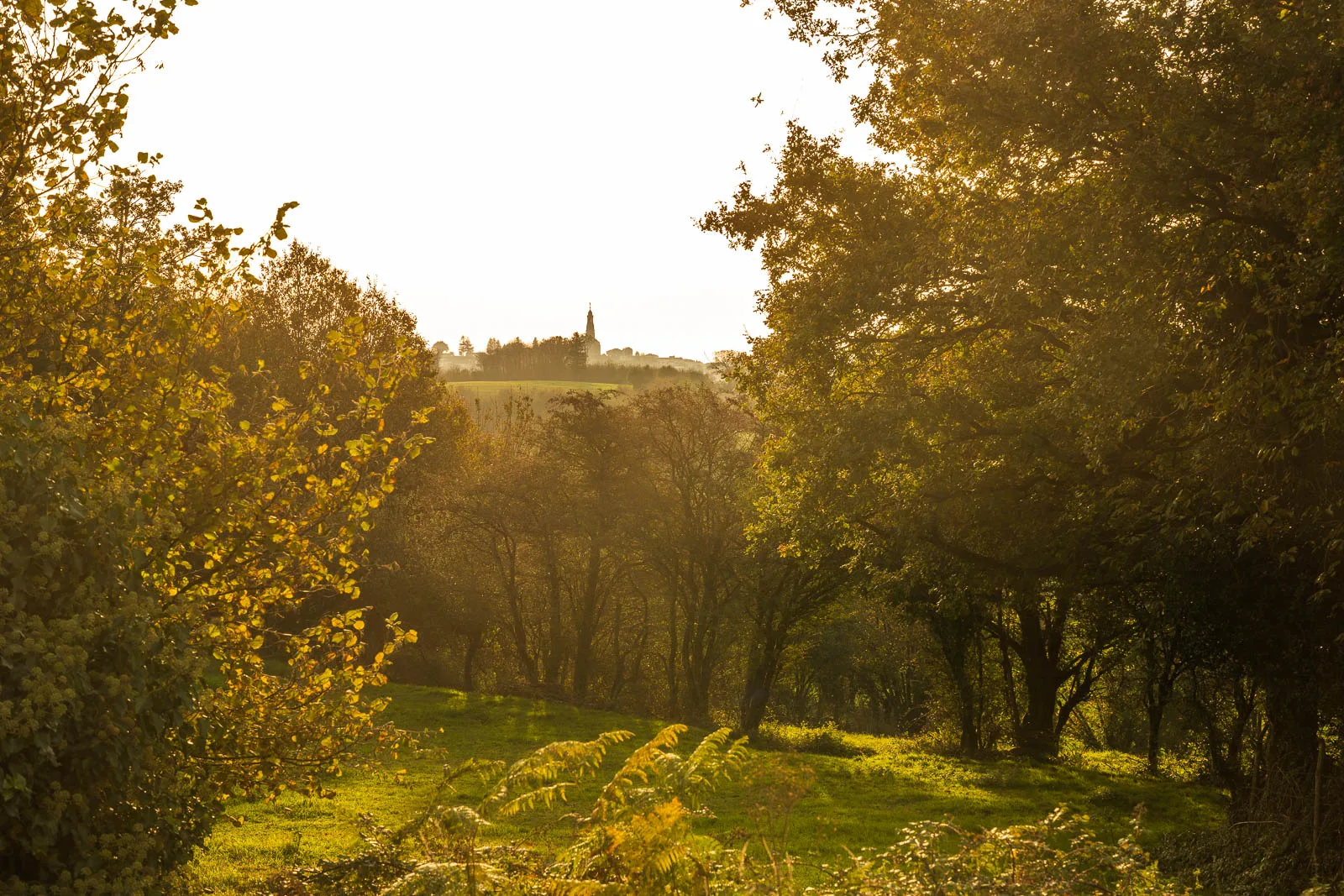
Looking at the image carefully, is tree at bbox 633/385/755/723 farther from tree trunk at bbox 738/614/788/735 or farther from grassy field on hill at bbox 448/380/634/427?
grassy field on hill at bbox 448/380/634/427

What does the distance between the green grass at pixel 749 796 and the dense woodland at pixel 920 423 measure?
1.95 metres

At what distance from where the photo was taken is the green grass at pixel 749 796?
1318cm

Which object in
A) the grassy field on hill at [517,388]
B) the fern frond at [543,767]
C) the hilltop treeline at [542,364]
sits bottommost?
the fern frond at [543,767]

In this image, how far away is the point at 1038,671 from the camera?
27.9 meters

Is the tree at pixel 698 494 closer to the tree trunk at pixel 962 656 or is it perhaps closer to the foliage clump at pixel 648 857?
the tree trunk at pixel 962 656

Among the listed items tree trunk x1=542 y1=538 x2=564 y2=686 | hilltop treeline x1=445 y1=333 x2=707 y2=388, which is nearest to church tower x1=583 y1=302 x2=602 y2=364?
hilltop treeline x1=445 y1=333 x2=707 y2=388

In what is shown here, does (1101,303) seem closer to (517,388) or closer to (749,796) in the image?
(749,796)

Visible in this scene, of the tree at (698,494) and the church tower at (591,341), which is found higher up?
the church tower at (591,341)

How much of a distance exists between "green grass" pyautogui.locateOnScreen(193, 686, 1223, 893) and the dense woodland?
1.95 meters

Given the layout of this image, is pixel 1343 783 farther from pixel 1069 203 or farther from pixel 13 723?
pixel 13 723

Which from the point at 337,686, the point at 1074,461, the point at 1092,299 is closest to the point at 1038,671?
the point at 1074,461

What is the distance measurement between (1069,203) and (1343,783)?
836 centimetres

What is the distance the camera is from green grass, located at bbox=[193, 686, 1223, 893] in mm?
13180

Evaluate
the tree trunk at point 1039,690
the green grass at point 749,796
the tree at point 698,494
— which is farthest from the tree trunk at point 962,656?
the tree at point 698,494
